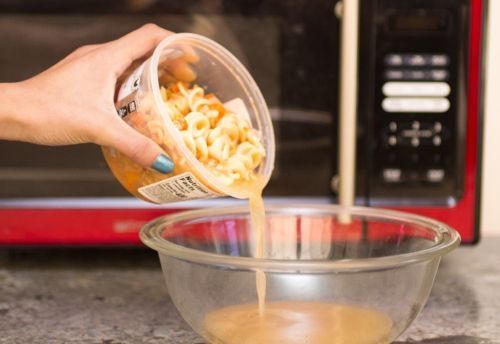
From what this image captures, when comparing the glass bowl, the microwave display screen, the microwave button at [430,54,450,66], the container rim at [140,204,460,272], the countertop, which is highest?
the microwave display screen

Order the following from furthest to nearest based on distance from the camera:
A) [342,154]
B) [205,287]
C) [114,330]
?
[342,154], [114,330], [205,287]

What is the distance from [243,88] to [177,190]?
159 mm

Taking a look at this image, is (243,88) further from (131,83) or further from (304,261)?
(304,261)

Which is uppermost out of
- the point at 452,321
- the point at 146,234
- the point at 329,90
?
the point at 329,90

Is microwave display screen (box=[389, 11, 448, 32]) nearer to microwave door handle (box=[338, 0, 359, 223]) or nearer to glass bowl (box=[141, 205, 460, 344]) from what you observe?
microwave door handle (box=[338, 0, 359, 223])

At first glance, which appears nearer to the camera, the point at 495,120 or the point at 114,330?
the point at 114,330

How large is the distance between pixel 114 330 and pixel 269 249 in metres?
0.18

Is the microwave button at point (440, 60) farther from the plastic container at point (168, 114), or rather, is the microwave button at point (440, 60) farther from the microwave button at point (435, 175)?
the plastic container at point (168, 114)

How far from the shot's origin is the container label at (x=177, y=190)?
2.21 ft

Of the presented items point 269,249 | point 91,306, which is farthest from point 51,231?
point 269,249

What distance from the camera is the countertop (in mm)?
750

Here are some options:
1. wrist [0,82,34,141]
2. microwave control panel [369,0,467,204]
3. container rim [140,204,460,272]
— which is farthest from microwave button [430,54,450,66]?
wrist [0,82,34,141]

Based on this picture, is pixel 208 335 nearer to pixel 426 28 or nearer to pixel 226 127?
pixel 226 127

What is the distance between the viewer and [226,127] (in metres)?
0.73
